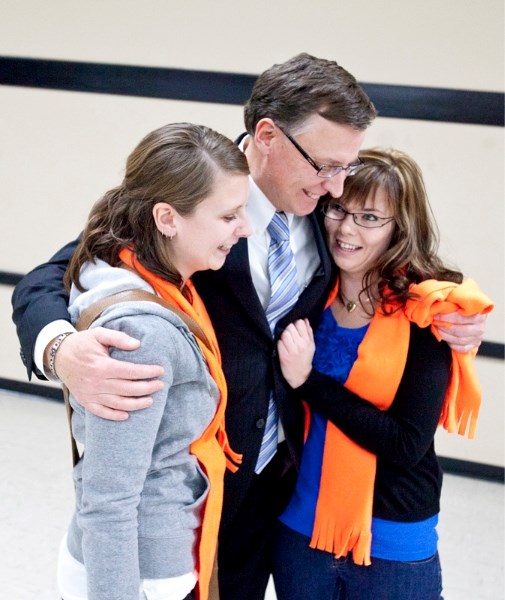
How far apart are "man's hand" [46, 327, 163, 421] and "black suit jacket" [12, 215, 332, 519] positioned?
0.25 metres

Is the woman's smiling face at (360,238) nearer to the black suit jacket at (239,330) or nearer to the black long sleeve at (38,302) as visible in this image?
the black suit jacket at (239,330)

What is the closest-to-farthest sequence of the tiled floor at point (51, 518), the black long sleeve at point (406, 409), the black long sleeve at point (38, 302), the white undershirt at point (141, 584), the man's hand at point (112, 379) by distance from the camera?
the man's hand at point (112, 379), the white undershirt at point (141, 584), the black long sleeve at point (38, 302), the black long sleeve at point (406, 409), the tiled floor at point (51, 518)

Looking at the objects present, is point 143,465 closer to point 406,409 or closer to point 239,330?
point 239,330

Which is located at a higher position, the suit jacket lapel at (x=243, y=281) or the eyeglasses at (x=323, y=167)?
the eyeglasses at (x=323, y=167)

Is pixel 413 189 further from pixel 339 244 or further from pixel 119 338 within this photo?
pixel 119 338

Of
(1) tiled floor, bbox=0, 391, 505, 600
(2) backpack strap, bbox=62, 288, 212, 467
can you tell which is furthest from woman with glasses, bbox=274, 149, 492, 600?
(1) tiled floor, bbox=0, 391, 505, 600

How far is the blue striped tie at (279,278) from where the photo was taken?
1458 mm

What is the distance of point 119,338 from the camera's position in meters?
1.04

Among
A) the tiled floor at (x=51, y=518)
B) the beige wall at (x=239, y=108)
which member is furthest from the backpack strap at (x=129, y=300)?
the beige wall at (x=239, y=108)

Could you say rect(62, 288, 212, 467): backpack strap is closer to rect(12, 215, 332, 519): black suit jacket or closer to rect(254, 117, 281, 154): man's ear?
rect(12, 215, 332, 519): black suit jacket

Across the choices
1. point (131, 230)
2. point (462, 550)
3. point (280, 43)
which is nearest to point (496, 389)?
point (462, 550)

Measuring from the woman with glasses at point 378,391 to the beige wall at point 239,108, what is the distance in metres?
1.59

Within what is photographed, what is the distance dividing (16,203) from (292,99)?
2.47m

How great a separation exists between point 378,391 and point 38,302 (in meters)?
0.68
